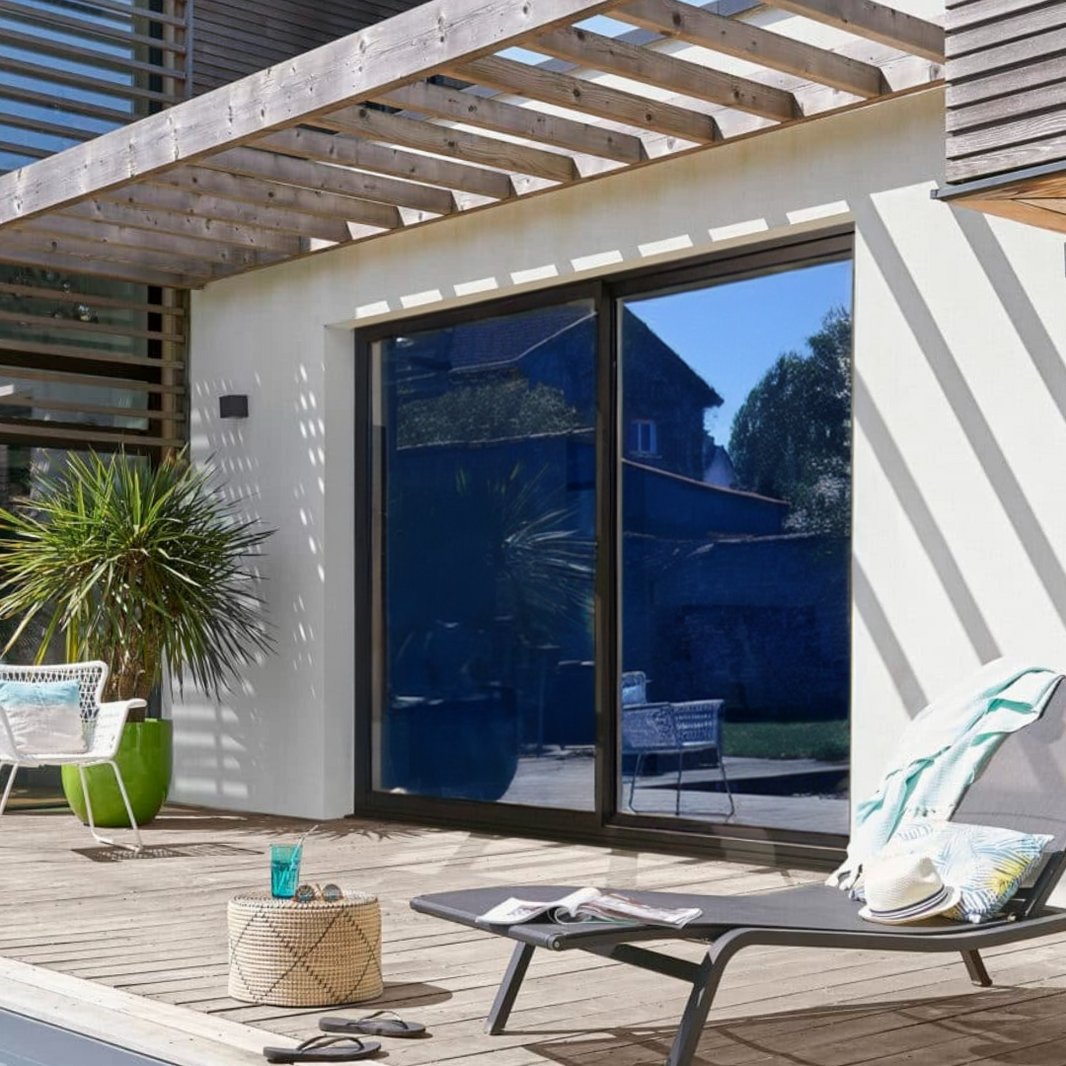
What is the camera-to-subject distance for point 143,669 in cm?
825

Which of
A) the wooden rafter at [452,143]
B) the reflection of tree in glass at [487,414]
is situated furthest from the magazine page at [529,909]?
the reflection of tree in glass at [487,414]

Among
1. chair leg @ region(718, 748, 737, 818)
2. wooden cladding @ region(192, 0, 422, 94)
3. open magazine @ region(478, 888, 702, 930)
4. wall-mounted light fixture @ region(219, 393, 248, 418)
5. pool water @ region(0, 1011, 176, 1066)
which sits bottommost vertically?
pool water @ region(0, 1011, 176, 1066)

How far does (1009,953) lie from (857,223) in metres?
2.82

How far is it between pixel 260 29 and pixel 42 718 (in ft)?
15.5

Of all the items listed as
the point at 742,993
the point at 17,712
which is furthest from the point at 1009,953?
the point at 17,712

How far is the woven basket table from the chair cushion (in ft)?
11.4

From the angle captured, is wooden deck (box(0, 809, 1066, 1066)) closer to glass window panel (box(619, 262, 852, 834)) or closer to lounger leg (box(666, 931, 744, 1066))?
lounger leg (box(666, 931, 744, 1066))

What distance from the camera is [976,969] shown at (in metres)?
4.43

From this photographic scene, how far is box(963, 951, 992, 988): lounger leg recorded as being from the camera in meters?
4.42

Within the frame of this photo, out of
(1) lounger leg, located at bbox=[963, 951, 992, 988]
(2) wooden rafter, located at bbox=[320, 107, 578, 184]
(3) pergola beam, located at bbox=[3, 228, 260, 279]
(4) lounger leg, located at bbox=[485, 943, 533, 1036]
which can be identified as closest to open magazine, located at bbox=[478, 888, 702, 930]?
(4) lounger leg, located at bbox=[485, 943, 533, 1036]

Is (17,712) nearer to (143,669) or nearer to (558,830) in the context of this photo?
(143,669)

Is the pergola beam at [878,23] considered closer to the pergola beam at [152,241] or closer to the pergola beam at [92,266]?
the pergola beam at [152,241]

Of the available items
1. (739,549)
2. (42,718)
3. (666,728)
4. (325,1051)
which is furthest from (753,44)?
(42,718)

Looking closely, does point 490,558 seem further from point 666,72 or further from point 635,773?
point 666,72
